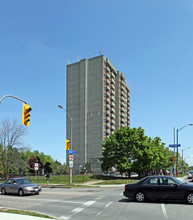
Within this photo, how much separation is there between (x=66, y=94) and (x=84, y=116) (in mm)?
13429

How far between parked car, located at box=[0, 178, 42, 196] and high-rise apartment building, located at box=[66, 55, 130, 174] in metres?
70.8

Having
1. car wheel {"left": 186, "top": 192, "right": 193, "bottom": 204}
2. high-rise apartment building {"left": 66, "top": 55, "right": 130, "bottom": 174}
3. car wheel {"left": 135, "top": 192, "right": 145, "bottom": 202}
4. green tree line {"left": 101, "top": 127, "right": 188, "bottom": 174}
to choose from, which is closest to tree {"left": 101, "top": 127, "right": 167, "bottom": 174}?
green tree line {"left": 101, "top": 127, "right": 188, "bottom": 174}

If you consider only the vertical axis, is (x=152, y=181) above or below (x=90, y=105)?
below

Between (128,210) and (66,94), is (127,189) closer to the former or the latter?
(128,210)

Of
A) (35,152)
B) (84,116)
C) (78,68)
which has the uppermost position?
(78,68)

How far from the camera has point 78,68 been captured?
101625 mm

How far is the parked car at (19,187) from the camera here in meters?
19.1

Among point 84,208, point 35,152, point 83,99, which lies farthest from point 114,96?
point 84,208

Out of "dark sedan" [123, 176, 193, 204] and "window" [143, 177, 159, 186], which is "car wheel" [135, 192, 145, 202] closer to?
"dark sedan" [123, 176, 193, 204]

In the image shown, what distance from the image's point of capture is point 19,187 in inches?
762

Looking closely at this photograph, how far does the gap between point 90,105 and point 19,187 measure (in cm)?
7783

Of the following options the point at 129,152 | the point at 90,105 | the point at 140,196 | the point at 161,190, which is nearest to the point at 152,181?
the point at 161,190

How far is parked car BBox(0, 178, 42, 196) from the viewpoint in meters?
19.1

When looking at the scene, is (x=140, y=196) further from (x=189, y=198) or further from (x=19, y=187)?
(x=19, y=187)
